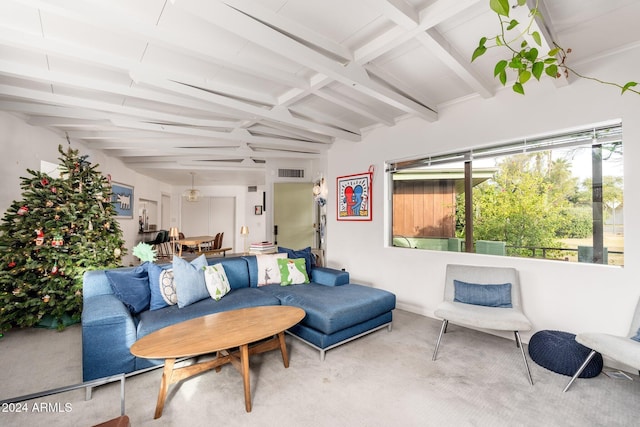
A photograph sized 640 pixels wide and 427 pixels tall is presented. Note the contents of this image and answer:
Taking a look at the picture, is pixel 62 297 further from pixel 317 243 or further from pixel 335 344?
pixel 317 243

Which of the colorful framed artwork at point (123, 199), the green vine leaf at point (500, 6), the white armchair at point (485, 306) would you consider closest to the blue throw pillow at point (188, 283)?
the white armchair at point (485, 306)

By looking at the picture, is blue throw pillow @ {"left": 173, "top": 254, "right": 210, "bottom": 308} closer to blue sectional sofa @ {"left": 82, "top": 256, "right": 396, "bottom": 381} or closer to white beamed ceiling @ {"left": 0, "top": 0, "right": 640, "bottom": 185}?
blue sectional sofa @ {"left": 82, "top": 256, "right": 396, "bottom": 381}

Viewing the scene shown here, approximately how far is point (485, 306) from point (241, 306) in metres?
2.25

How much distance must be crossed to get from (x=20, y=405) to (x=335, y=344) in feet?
7.17

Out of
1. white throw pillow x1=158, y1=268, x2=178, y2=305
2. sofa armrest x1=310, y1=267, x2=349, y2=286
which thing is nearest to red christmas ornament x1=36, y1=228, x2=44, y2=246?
white throw pillow x1=158, y1=268, x2=178, y2=305

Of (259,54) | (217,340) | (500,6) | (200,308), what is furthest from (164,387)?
(500,6)

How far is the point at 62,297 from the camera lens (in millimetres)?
3242

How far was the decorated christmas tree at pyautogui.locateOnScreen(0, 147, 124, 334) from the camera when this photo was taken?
10.0ft

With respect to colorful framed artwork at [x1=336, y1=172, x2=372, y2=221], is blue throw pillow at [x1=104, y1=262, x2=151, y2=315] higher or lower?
lower

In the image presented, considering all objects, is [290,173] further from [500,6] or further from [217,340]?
[500,6]

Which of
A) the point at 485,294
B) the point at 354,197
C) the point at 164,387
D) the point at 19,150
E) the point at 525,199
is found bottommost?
the point at 164,387

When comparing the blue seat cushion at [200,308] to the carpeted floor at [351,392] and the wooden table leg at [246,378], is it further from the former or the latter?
the wooden table leg at [246,378]

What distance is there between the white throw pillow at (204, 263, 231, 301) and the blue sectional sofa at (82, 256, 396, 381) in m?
0.05

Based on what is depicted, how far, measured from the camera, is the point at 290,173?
20.0 ft
